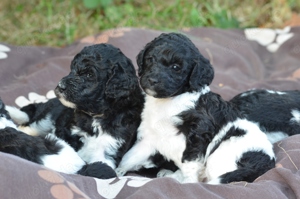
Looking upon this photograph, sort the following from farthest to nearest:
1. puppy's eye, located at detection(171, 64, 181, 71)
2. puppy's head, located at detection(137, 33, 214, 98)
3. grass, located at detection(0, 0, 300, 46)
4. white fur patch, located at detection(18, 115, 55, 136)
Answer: grass, located at detection(0, 0, 300, 46), white fur patch, located at detection(18, 115, 55, 136), puppy's eye, located at detection(171, 64, 181, 71), puppy's head, located at detection(137, 33, 214, 98)

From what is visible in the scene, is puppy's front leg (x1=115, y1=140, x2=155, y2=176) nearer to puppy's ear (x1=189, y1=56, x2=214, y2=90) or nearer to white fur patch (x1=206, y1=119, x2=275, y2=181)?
white fur patch (x1=206, y1=119, x2=275, y2=181)

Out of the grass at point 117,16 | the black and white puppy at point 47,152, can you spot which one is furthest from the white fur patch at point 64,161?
the grass at point 117,16

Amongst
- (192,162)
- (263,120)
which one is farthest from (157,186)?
(263,120)

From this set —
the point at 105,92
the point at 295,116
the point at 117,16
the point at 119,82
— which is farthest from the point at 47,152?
the point at 117,16

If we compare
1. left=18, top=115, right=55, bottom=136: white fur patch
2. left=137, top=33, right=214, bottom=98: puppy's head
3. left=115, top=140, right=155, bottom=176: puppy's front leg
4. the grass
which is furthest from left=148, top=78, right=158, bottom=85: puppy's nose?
the grass

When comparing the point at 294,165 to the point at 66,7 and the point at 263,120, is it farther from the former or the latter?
the point at 66,7

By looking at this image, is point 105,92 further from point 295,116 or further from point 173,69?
point 295,116
